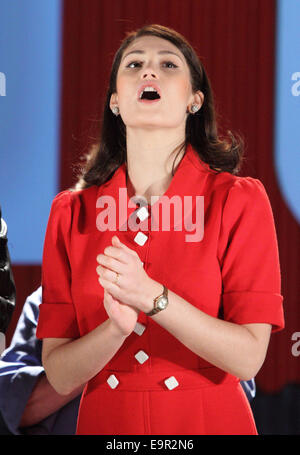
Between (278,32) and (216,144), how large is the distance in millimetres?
1950

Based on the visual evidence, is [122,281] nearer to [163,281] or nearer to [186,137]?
[163,281]

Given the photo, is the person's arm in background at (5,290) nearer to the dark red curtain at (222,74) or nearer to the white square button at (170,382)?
the white square button at (170,382)

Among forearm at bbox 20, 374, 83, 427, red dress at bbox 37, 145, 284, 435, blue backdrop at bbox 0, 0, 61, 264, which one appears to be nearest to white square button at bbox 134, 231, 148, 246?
red dress at bbox 37, 145, 284, 435

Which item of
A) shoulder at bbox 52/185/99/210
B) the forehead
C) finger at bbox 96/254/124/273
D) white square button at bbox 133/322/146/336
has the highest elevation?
the forehead

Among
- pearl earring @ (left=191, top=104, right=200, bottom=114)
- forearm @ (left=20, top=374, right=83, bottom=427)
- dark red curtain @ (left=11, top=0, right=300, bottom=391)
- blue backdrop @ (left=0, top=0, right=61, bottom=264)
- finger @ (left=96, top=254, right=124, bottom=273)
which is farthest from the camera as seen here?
dark red curtain @ (left=11, top=0, right=300, bottom=391)

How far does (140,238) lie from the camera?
4.25ft

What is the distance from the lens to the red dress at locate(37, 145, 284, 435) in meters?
1.22

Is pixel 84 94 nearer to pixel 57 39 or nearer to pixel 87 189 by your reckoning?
pixel 57 39

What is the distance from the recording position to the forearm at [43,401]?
67.1 inches

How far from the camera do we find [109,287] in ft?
3.58

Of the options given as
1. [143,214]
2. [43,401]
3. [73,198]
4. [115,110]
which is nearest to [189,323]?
[143,214]

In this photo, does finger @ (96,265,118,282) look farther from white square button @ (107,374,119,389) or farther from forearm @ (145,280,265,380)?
white square button @ (107,374,119,389)

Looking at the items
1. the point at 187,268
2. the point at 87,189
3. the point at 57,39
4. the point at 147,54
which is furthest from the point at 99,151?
the point at 57,39

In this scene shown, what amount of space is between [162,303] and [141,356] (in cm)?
16
